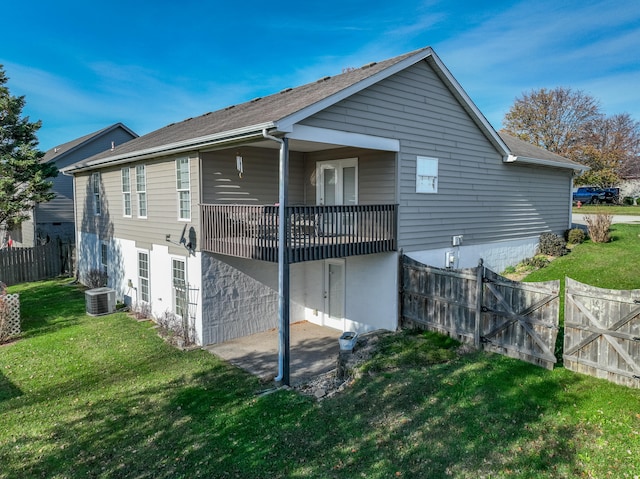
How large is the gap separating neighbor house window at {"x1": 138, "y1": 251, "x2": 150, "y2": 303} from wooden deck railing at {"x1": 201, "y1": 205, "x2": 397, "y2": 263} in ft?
13.3

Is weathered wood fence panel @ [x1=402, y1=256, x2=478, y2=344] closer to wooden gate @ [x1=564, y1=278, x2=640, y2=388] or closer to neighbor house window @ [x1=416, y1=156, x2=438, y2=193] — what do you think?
wooden gate @ [x1=564, y1=278, x2=640, y2=388]

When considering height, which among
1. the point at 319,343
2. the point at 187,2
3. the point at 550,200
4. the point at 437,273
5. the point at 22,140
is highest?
the point at 187,2

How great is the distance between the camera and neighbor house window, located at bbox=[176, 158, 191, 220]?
10.6m

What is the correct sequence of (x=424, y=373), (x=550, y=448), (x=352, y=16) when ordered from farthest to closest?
(x=352, y=16)
(x=424, y=373)
(x=550, y=448)

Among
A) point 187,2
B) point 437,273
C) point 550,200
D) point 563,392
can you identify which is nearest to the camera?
point 563,392

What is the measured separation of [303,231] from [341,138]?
2.35m

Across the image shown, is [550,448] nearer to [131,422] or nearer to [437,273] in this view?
[437,273]

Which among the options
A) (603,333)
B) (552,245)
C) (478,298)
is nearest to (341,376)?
(478,298)

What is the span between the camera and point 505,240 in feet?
44.8

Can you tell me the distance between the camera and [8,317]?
1073cm

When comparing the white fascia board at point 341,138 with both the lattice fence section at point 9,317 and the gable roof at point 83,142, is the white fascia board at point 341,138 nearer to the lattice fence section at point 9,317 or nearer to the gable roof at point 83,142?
the lattice fence section at point 9,317

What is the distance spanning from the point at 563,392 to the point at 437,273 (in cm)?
363

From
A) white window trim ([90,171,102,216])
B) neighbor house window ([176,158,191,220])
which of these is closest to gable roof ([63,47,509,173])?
neighbor house window ([176,158,191,220])

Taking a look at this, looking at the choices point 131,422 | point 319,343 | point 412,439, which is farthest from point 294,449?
point 319,343
